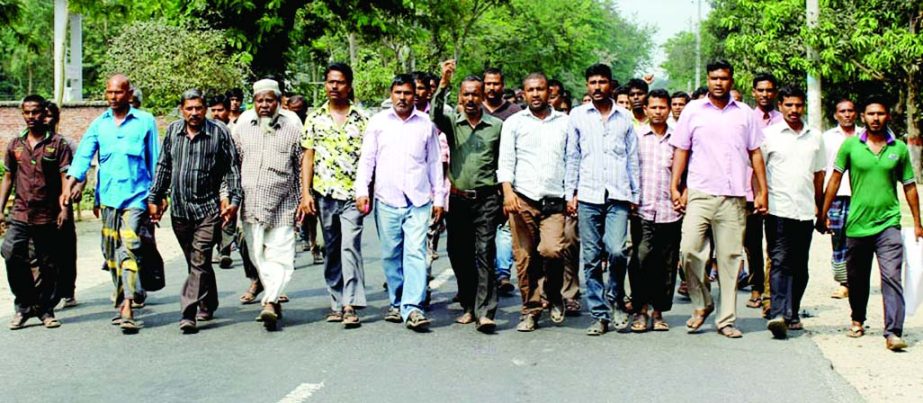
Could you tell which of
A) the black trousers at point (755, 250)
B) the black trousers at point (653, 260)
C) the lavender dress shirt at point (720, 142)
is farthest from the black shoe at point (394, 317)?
the black trousers at point (755, 250)

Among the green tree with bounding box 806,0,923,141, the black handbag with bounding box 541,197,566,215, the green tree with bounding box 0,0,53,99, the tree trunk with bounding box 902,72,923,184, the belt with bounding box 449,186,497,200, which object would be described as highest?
the green tree with bounding box 0,0,53,99

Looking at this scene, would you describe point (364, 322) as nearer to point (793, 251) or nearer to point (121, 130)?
point (121, 130)

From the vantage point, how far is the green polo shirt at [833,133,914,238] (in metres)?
7.88

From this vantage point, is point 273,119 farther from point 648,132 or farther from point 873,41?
point 873,41

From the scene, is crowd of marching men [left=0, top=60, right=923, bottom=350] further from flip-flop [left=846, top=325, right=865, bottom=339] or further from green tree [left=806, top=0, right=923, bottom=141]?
green tree [left=806, top=0, right=923, bottom=141]

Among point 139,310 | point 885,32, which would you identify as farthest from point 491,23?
point 139,310

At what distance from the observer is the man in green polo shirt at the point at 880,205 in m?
7.85

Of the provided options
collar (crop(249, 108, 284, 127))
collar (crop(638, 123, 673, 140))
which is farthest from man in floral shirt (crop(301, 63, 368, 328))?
collar (crop(638, 123, 673, 140))

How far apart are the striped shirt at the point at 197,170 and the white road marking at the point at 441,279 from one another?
276 centimetres

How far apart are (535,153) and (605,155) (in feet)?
1.70

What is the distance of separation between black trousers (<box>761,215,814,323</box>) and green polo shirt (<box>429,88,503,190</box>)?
2172 millimetres

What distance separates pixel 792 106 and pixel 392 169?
3066 millimetres

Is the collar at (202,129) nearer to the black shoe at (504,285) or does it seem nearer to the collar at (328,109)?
the collar at (328,109)

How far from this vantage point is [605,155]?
8.07m
